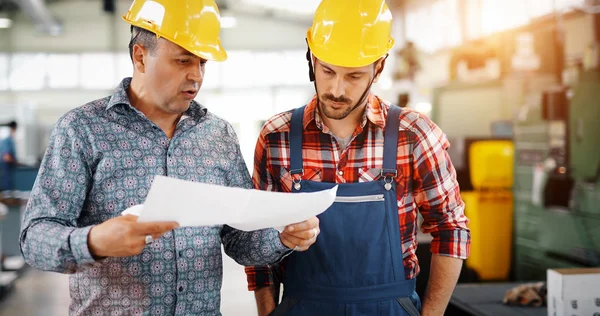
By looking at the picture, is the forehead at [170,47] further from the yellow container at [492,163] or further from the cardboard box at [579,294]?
the yellow container at [492,163]

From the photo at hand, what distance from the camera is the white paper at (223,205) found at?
1.16 m

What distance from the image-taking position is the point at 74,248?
4.21ft

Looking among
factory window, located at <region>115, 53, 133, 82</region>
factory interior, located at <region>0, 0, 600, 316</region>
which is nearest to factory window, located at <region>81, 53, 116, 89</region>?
factory window, located at <region>115, 53, 133, 82</region>

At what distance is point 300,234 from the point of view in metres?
1.50

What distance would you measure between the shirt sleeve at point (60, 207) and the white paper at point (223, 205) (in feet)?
0.55

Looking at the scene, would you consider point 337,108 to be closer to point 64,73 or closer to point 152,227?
point 152,227

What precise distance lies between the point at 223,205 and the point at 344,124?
0.74 m

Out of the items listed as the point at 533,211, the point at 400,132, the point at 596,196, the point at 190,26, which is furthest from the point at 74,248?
the point at 533,211

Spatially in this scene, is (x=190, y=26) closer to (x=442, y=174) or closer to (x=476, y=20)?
(x=442, y=174)

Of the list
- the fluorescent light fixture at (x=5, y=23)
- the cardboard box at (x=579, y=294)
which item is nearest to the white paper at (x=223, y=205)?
the cardboard box at (x=579, y=294)

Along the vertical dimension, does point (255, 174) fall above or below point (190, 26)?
below

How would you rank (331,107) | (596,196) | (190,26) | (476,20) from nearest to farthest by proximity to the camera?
(190,26) → (331,107) → (596,196) → (476,20)

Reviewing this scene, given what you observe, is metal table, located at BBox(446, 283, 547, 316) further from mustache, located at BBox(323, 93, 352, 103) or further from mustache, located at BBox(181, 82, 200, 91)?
mustache, located at BBox(181, 82, 200, 91)

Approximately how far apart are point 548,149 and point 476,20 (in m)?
4.86
